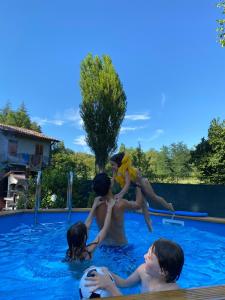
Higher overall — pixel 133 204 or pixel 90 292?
pixel 133 204

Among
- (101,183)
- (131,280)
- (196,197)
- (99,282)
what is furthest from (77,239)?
(196,197)

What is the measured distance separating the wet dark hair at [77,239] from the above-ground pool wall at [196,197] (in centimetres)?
884

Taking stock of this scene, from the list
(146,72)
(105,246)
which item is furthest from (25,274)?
(146,72)

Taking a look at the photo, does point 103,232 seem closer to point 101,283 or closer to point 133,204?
point 133,204

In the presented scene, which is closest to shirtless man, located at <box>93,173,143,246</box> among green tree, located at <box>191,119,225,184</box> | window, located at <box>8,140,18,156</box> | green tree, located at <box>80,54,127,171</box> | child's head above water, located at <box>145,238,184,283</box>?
child's head above water, located at <box>145,238,184,283</box>

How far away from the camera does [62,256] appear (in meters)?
6.04

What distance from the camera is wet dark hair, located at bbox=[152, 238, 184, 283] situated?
242 cm

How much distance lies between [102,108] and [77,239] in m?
25.6

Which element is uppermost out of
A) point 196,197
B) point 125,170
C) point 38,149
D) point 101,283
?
point 38,149

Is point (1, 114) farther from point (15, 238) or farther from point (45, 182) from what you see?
point (15, 238)

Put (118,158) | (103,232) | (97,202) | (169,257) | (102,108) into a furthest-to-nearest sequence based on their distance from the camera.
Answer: (102,108)
(118,158)
(97,202)
(103,232)
(169,257)

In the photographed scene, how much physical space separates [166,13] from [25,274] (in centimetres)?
2549

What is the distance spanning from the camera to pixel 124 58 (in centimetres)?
4159

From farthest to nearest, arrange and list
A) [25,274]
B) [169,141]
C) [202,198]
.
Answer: [169,141] → [202,198] → [25,274]
